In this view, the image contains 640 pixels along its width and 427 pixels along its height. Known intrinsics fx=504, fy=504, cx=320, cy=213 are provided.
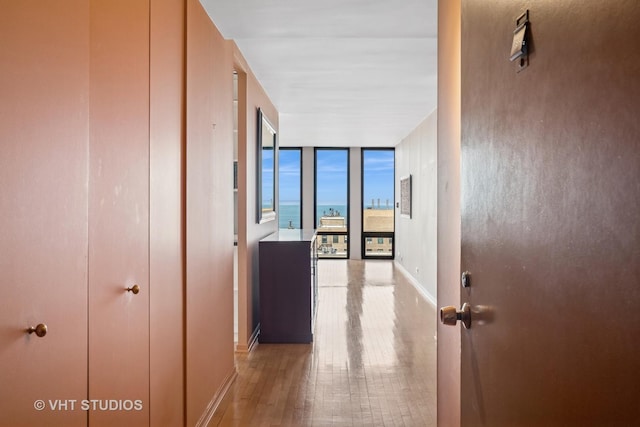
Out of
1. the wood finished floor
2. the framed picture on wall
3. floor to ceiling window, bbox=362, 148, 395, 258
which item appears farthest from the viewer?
floor to ceiling window, bbox=362, 148, 395, 258

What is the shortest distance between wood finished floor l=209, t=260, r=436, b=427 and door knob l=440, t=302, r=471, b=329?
1.80m

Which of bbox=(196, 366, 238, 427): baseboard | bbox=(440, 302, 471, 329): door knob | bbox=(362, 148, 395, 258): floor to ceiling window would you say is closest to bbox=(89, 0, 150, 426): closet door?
bbox=(196, 366, 238, 427): baseboard

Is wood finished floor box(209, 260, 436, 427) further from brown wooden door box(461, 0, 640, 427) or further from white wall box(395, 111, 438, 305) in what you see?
brown wooden door box(461, 0, 640, 427)

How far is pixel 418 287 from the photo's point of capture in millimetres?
8234

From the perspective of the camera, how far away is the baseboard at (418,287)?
6973mm

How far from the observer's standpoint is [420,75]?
5043mm

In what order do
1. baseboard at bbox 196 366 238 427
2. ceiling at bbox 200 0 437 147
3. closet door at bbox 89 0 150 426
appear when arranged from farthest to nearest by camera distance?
ceiling at bbox 200 0 437 147 < baseboard at bbox 196 366 238 427 < closet door at bbox 89 0 150 426

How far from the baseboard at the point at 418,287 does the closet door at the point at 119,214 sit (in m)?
5.21

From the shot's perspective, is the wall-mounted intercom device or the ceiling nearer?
the wall-mounted intercom device

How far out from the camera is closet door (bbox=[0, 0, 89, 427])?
44.8 inches

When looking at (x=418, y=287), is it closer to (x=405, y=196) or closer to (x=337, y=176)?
(x=405, y=196)

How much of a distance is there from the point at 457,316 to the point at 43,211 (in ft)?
3.69

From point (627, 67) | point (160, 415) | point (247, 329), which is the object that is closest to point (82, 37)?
point (627, 67)

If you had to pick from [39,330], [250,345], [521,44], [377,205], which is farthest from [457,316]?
[377,205]
